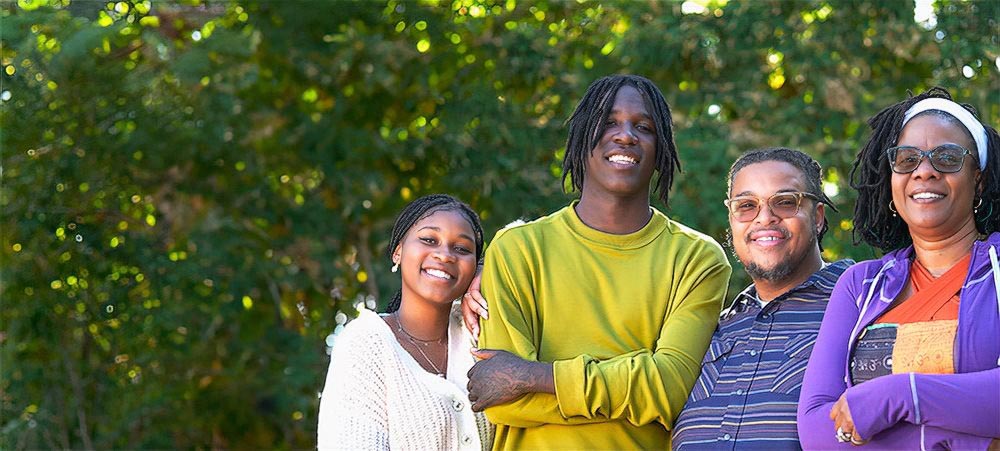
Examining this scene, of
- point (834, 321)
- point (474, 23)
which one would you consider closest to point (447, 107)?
point (474, 23)

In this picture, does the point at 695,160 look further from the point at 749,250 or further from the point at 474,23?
the point at 749,250

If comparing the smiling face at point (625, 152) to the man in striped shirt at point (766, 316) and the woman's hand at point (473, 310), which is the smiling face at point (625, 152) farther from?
the woman's hand at point (473, 310)

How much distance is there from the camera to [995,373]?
2.96 m

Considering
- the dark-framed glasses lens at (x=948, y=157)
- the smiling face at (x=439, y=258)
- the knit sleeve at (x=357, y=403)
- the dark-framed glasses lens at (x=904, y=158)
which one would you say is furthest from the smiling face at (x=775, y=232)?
the knit sleeve at (x=357, y=403)

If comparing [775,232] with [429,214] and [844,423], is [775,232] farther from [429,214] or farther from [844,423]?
[429,214]

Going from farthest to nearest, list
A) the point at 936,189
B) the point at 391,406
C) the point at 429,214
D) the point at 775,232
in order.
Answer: the point at 429,214 → the point at 391,406 → the point at 775,232 → the point at 936,189

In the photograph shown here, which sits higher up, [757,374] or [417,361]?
[757,374]

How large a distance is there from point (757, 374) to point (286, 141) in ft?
18.4

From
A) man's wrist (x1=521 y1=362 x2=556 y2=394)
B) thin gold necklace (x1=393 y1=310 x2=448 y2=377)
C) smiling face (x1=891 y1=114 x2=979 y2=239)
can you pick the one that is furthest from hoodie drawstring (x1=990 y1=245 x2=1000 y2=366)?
thin gold necklace (x1=393 y1=310 x2=448 y2=377)

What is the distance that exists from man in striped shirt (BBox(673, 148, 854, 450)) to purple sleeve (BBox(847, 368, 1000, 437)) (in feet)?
1.30

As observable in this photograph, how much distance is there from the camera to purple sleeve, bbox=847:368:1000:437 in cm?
296

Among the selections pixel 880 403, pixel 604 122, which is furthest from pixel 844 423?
pixel 604 122

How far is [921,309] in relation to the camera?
322 centimetres

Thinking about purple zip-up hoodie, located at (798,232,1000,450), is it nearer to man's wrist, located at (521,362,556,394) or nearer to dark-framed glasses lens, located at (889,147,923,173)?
dark-framed glasses lens, located at (889,147,923,173)
